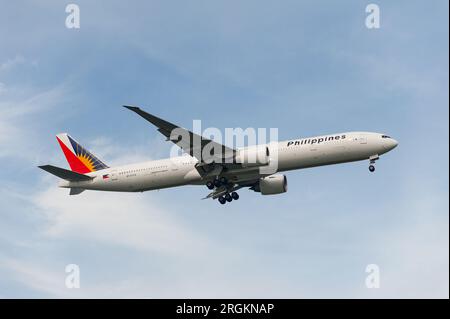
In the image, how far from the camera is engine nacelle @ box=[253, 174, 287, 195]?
55.1 m

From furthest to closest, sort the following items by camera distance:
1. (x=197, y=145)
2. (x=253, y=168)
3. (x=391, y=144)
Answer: (x=253, y=168) → (x=197, y=145) → (x=391, y=144)

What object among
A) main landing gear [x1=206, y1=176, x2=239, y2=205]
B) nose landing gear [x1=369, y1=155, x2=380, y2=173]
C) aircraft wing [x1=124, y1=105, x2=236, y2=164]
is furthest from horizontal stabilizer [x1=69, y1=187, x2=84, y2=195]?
nose landing gear [x1=369, y1=155, x2=380, y2=173]

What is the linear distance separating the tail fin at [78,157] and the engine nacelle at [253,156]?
44.2ft

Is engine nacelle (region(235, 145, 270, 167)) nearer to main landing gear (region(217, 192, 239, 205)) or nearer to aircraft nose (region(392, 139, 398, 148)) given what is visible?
main landing gear (region(217, 192, 239, 205))

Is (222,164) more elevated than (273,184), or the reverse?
(222,164)

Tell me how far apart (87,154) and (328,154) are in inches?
858

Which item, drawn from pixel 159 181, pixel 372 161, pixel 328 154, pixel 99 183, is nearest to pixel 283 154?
pixel 328 154

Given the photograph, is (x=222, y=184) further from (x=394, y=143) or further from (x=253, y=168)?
(x=394, y=143)

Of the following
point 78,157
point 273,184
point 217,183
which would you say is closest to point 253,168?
point 217,183

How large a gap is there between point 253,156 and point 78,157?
17692mm

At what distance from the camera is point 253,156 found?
162ft
